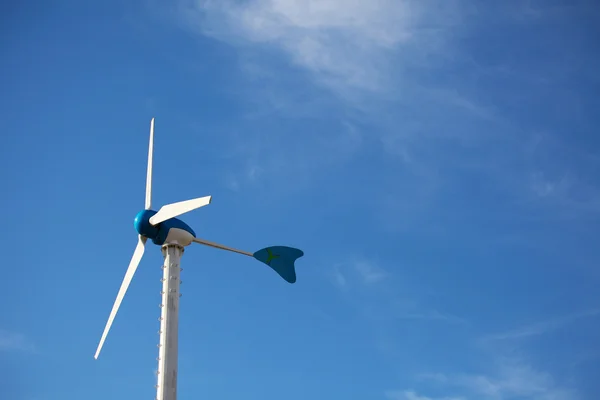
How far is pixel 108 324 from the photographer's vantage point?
140 feet

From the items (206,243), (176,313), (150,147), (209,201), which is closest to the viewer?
(209,201)

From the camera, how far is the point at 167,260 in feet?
139

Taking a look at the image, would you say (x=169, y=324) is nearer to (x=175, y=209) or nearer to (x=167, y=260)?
(x=167, y=260)

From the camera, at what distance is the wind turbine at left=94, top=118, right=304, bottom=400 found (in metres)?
39.5

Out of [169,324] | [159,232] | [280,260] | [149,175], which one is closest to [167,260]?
→ [159,232]

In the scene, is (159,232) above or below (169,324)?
above

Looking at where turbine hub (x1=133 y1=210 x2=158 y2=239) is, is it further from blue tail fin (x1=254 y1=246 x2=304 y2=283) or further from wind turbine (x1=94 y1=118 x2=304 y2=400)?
blue tail fin (x1=254 y1=246 x2=304 y2=283)

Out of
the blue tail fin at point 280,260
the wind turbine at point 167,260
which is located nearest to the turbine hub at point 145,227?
the wind turbine at point 167,260

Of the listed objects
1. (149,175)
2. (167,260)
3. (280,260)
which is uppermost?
(149,175)

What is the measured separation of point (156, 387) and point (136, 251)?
8.16 metres

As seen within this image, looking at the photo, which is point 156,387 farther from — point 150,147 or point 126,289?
point 150,147

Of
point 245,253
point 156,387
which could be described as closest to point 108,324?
point 156,387

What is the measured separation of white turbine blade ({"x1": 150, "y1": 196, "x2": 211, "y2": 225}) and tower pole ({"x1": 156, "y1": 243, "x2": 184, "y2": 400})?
64.8 inches

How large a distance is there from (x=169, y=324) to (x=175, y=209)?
244 inches
